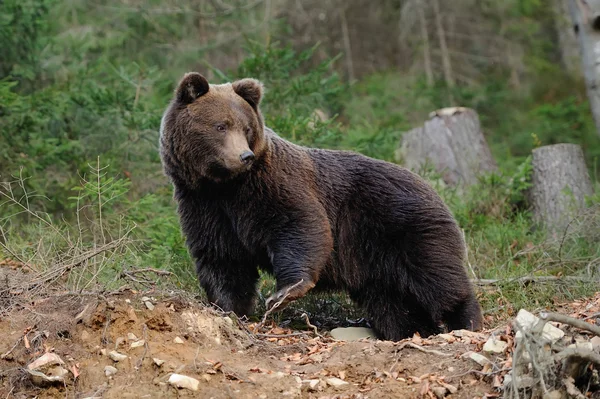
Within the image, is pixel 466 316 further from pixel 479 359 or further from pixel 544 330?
pixel 544 330

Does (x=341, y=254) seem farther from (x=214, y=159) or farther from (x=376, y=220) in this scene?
(x=214, y=159)

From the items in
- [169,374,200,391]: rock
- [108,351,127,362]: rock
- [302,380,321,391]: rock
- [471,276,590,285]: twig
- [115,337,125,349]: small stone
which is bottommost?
[471,276,590,285]: twig

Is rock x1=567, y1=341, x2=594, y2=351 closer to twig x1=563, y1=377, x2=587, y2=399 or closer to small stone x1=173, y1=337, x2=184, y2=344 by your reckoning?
twig x1=563, y1=377, x2=587, y2=399

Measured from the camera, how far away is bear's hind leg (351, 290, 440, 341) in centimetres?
671

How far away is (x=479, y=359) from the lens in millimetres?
4340

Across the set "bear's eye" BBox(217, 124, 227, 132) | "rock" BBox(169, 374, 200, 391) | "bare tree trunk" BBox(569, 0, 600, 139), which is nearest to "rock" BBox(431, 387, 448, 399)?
"rock" BBox(169, 374, 200, 391)

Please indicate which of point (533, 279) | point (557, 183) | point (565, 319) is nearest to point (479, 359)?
point (565, 319)

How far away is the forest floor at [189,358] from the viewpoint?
4246mm

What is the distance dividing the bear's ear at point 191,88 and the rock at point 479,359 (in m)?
3.24

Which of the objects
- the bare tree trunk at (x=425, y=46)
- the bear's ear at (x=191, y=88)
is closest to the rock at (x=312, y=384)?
the bear's ear at (x=191, y=88)

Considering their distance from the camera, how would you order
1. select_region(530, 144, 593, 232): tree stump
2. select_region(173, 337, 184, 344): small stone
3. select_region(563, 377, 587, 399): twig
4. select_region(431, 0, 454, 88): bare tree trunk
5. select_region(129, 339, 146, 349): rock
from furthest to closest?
select_region(431, 0, 454, 88): bare tree trunk → select_region(530, 144, 593, 232): tree stump → select_region(173, 337, 184, 344): small stone → select_region(129, 339, 146, 349): rock → select_region(563, 377, 587, 399): twig

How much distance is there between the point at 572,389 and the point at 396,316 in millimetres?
2986

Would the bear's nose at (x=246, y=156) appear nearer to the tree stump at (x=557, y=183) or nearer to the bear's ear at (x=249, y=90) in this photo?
the bear's ear at (x=249, y=90)

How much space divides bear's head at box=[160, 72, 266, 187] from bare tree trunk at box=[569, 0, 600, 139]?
137 inches
